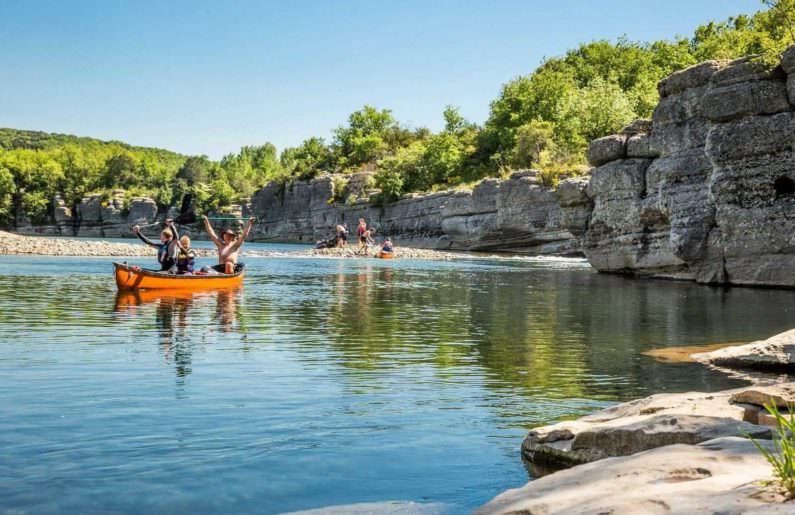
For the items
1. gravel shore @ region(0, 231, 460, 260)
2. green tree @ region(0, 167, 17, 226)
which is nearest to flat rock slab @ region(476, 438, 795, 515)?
gravel shore @ region(0, 231, 460, 260)

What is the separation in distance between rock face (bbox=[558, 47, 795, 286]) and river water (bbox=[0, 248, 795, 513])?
6.73m

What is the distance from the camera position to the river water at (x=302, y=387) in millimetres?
7391

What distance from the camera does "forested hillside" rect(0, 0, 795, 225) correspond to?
6894 cm

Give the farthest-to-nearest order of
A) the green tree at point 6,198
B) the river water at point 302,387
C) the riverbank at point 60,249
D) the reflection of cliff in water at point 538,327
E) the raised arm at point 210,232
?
1. the green tree at point 6,198
2. the riverbank at point 60,249
3. the raised arm at point 210,232
4. the reflection of cliff in water at point 538,327
5. the river water at point 302,387

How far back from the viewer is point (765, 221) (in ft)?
102

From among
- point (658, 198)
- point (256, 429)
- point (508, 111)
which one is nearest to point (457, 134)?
point (508, 111)

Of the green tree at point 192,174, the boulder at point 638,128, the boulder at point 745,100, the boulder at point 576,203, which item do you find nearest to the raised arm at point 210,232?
the boulder at point 745,100

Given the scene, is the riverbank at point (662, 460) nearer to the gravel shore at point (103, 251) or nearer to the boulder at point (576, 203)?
the boulder at point (576, 203)

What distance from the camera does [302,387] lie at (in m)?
11.6

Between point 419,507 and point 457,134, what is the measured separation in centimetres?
10052

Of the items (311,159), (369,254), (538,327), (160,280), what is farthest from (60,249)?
(311,159)

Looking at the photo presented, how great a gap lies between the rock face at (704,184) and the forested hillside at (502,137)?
209 centimetres

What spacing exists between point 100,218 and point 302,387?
449 ft

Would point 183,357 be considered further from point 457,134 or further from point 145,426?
point 457,134
